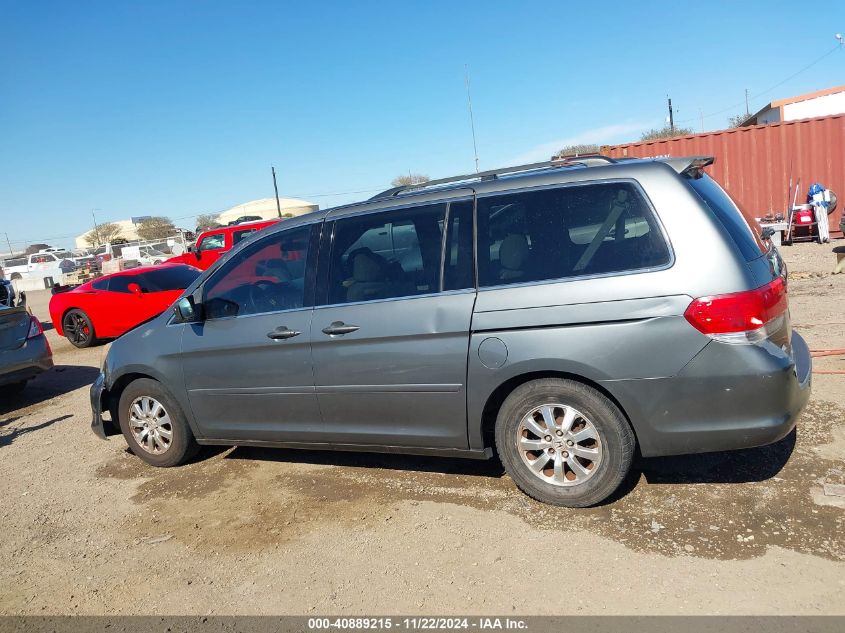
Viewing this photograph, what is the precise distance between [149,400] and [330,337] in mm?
1895

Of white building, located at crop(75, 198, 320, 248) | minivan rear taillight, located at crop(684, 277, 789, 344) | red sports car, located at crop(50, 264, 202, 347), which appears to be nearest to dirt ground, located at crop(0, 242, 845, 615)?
minivan rear taillight, located at crop(684, 277, 789, 344)

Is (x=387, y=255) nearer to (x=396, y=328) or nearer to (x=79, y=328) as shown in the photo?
(x=396, y=328)

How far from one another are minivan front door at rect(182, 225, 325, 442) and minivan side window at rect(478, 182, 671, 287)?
1.32 metres

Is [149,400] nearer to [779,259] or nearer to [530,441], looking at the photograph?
[530,441]

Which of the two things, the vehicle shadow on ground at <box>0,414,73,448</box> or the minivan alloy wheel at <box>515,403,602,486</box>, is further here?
the vehicle shadow on ground at <box>0,414,73,448</box>

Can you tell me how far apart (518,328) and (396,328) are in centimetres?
77

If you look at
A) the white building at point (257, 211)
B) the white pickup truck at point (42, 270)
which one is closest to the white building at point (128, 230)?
the white building at point (257, 211)

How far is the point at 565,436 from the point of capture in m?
3.62

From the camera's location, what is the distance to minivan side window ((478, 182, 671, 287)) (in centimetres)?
344

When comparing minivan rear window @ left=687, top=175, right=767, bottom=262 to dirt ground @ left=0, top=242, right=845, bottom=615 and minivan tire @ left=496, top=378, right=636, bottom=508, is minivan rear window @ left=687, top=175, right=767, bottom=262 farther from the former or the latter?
dirt ground @ left=0, top=242, right=845, bottom=615

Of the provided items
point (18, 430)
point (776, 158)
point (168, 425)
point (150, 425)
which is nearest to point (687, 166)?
point (168, 425)

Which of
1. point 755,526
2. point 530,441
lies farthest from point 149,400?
point 755,526

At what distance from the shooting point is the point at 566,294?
349cm

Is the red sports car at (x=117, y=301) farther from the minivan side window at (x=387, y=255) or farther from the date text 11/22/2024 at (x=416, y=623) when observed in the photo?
the date text 11/22/2024 at (x=416, y=623)
